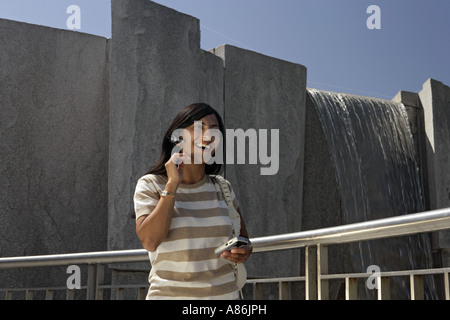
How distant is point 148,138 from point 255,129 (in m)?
2.11

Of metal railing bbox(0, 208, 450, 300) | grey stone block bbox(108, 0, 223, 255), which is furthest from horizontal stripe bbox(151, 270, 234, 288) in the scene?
grey stone block bbox(108, 0, 223, 255)

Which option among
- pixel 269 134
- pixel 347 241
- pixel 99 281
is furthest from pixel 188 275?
pixel 269 134

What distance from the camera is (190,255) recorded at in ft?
6.12

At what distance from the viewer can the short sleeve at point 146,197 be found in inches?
74.5

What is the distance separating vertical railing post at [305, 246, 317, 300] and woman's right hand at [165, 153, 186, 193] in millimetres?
962

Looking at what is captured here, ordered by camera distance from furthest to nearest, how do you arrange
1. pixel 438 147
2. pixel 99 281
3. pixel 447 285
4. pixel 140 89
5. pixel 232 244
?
pixel 438 147
pixel 140 89
pixel 99 281
pixel 447 285
pixel 232 244

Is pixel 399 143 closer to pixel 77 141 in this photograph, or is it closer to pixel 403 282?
pixel 403 282

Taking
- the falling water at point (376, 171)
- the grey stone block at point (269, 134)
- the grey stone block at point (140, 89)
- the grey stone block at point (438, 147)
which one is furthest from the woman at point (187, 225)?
the grey stone block at point (438, 147)

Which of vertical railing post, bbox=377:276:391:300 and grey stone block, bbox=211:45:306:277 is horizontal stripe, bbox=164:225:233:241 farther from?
grey stone block, bbox=211:45:306:277

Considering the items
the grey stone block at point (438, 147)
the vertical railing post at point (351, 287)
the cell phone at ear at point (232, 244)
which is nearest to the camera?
the cell phone at ear at point (232, 244)

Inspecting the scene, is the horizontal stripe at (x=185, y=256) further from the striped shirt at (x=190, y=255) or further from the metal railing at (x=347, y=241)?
the metal railing at (x=347, y=241)

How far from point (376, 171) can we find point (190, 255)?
9371mm

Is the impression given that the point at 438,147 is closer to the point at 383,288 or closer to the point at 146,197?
the point at 383,288

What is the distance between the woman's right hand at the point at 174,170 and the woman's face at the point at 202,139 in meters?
0.07
